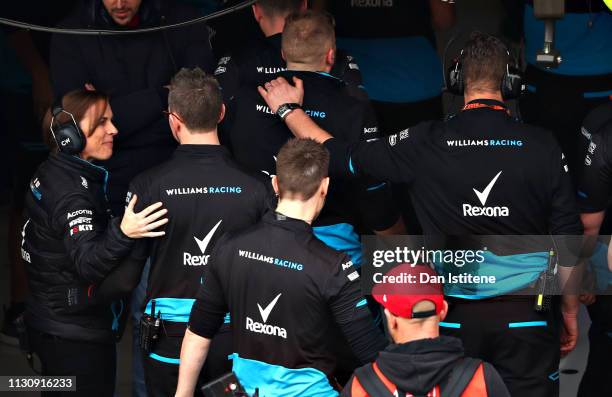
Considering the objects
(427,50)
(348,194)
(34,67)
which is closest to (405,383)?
(348,194)

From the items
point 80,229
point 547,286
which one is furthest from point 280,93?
point 547,286

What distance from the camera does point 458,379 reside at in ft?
12.2

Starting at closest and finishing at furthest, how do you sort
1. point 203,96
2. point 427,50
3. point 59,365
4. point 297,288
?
point 297,288
point 203,96
point 59,365
point 427,50

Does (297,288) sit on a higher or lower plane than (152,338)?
higher

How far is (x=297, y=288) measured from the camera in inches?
164

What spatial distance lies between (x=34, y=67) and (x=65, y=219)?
7.33 feet

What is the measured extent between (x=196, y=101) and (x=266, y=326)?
0.95 metres

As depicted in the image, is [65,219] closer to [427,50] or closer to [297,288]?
[297,288]

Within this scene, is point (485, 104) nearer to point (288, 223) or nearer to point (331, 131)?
point (331, 131)

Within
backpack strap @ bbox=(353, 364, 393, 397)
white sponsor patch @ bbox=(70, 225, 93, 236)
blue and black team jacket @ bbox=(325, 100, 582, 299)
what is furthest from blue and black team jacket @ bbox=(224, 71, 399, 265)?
backpack strap @ bbox=(353, 364, 393, 397)

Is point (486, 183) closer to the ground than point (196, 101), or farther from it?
closer to the ground

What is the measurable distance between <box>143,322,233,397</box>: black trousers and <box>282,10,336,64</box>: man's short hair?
121 centimetres

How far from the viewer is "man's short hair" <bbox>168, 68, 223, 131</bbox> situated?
4.63m

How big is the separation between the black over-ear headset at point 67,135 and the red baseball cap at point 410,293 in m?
1.60
